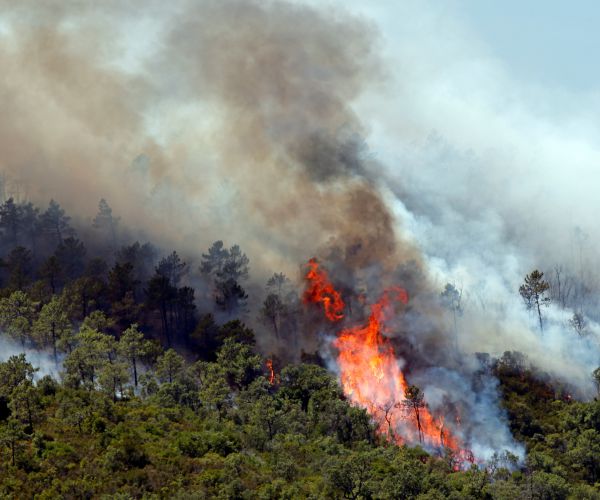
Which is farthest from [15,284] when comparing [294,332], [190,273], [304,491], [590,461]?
[590,461]

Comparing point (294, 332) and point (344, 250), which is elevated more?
point (344, 250)

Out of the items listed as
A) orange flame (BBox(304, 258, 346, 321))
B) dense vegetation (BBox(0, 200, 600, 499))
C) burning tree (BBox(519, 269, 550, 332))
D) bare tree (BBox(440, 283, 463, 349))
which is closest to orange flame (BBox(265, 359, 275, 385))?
dense vegetation (BBox(0, 200, 600, 499))

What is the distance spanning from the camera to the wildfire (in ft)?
432

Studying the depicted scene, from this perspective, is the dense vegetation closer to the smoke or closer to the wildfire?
the smoke

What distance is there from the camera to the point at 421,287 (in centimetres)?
17012

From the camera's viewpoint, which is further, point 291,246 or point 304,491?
point 291,246

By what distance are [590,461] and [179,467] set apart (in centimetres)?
5748

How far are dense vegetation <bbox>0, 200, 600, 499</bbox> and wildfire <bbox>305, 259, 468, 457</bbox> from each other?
6.99m

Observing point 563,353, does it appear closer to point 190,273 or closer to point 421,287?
point 421,287

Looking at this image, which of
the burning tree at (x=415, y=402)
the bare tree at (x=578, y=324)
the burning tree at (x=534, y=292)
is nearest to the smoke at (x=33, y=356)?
the burning tree at (x=415, y=402)

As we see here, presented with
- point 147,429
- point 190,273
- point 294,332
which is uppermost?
point 190,273

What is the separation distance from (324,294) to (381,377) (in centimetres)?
2510

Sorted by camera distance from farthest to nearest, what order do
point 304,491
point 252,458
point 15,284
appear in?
point 15,284 < point 252,458 < point 304,491

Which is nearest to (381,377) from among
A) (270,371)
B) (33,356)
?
(270,371)
